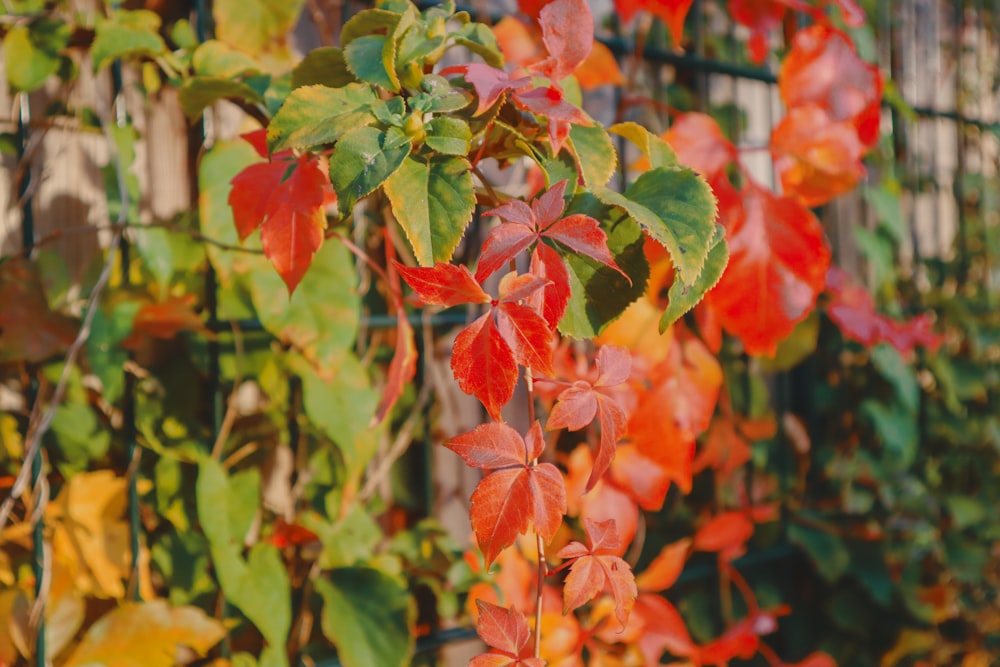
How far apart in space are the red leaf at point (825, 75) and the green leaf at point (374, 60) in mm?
740

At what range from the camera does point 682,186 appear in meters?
0.73

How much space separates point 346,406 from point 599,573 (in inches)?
21.9

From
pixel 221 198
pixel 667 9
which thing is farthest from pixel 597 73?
pixel 221 198

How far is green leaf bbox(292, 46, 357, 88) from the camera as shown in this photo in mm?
844

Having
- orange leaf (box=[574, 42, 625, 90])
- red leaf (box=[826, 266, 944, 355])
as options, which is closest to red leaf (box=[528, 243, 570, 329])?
orange leaf (box=[574, 42, 625, 90])

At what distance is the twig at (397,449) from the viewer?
1.31m

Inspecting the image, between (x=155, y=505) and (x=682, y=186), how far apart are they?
796mm

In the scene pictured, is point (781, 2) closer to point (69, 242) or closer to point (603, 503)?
point (603, 503)

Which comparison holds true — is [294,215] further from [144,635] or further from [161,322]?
[144,635]

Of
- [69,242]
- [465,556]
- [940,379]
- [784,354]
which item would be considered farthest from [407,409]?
[940,379]

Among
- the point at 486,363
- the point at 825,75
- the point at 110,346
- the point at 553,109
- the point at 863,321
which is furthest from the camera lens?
the point at 863,321

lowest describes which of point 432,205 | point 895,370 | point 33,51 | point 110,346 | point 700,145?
point 895,370

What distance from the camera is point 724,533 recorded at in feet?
5.21

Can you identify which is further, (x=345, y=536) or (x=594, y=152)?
(x=345, y=536)
